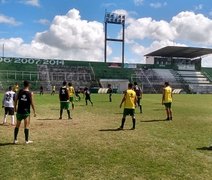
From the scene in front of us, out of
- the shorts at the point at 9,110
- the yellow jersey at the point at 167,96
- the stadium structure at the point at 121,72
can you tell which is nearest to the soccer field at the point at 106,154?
the shorts at the point at 9,110

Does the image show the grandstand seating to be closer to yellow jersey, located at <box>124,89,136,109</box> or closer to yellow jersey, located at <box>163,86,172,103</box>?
yellow jersey, located at <box>163,86,172,103</box>

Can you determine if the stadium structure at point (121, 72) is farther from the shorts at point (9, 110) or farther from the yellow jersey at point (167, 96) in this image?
the shorts at point (9, 110)

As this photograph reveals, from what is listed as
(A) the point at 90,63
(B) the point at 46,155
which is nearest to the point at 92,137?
(B) the point at 46,155

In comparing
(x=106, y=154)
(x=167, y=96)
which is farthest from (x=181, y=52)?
(x=106, y=154)

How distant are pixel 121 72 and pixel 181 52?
64.8ft

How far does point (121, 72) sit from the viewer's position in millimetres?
93938

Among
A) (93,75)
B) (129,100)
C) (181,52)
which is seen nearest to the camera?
(129,100)

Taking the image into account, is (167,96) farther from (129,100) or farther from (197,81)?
(197,81)

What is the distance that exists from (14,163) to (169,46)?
8686cm

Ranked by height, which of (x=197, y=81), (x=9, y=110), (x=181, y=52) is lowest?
(x=9, y=110)

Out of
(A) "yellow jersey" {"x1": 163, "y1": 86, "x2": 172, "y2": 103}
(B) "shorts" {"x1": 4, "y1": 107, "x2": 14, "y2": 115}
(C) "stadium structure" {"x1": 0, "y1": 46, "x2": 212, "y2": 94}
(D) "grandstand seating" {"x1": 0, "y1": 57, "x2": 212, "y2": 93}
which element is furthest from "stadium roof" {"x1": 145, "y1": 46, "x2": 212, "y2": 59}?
(B) "shorts" {"x1": 4, "y1": 107, "x2": 14, "y2": 115}

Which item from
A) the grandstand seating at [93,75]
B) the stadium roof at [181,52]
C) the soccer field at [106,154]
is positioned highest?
the stadium roof at [181,52]

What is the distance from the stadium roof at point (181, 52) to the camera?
9575cm

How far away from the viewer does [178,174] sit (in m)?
8.64
